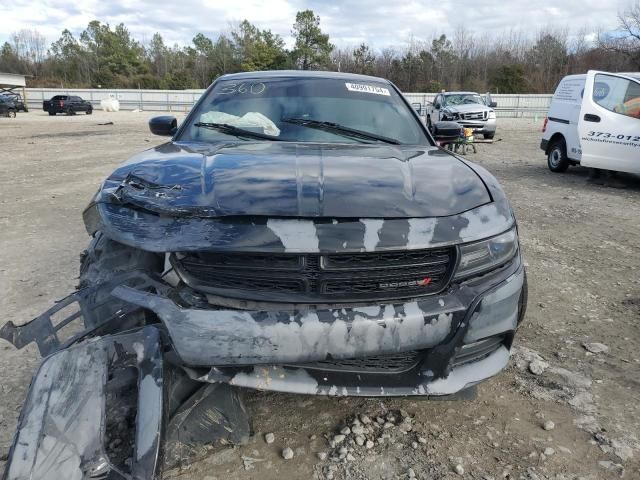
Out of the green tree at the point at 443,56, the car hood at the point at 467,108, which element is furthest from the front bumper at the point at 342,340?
the green tree at the point at 443,56

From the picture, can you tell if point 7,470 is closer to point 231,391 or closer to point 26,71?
point 231,391

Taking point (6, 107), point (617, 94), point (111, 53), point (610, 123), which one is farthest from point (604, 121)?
point (111, 53)

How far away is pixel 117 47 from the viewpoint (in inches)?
2778

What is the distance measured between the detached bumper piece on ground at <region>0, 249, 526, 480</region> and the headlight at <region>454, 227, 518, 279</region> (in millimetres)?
60

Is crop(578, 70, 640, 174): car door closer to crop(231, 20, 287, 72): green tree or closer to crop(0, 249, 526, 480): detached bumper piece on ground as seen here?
crop(0, 249, 526, 480): detached bumper piece on ground

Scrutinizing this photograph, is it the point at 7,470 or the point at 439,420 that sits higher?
the point at 7,470

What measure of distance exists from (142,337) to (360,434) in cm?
105

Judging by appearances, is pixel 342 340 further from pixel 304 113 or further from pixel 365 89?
pixel 365 89

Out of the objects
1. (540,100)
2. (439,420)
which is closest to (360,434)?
(439,420)

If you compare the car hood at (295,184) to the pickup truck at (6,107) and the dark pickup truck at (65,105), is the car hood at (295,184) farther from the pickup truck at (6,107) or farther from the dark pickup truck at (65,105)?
the dark pickup truck at (65,105)

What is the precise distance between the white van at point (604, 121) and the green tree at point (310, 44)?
176ft

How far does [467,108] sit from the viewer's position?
16406 mm

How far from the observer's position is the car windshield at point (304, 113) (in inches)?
121

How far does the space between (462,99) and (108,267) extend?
17.5 m
